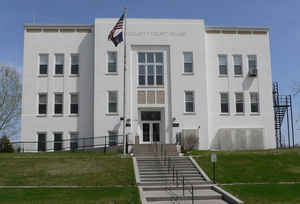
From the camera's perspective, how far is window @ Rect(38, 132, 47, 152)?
94.9 feet

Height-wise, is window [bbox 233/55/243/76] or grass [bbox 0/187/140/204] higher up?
window [bbox 233/55/243/76]

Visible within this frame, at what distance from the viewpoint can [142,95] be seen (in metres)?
29.0

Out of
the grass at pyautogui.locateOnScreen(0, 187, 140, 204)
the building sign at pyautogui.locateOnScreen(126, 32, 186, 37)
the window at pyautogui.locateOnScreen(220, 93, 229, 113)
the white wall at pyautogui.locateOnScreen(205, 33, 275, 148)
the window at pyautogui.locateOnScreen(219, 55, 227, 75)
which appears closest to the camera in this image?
the grass at pyautogui.locateOnScreen(0, 187, 140, 204)

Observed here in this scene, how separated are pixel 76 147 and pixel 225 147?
1214 centimetres

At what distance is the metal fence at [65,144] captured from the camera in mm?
28078

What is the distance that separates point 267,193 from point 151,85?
16209 millimetres

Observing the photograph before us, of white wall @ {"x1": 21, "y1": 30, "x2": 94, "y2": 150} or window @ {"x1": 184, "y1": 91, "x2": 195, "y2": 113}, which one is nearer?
white wall @ {"x1": 21, "y1": 30, "x2": 94, "y2": 150}

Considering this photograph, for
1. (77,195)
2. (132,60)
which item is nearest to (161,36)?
(132,60)

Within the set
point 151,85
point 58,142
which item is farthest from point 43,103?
point 151,85

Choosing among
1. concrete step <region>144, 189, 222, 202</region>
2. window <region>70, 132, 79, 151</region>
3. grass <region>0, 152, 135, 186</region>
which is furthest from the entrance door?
concrete step <region>144, 189, 222, 202</region>

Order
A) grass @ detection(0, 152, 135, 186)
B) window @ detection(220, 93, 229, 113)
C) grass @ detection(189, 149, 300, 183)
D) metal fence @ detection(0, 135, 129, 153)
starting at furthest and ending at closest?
1. window @ detection(220, 93, 229, 113)
2. metal fence @ detection(0, 135, 129, 153)
3. grass @ detection(189, 149, 300, 183)
4. grass @ detection(0, 152, 135, 186)

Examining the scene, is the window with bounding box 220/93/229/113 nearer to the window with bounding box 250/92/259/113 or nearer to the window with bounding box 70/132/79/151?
the window with bounding box 250/92/259/113

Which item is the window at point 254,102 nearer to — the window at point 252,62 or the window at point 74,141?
the window at point 252,62

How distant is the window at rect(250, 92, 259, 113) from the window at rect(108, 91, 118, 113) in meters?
11.6
